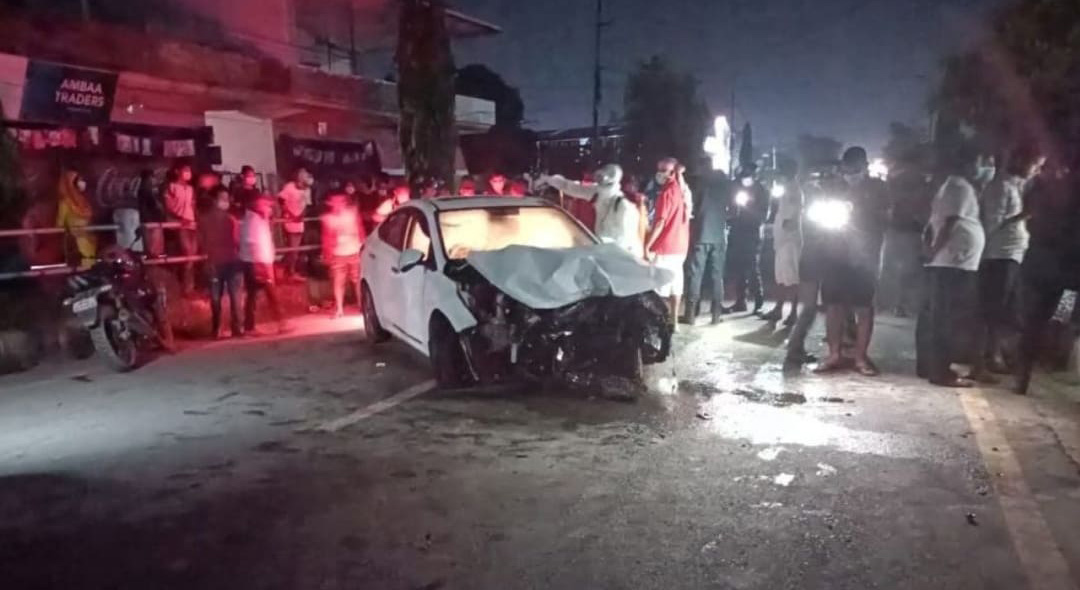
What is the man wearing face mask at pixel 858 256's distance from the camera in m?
8.14

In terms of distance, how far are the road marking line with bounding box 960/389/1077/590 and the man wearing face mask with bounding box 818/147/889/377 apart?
1.40 meters

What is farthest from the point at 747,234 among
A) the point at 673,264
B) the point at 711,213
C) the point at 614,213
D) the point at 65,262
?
the point at 65,262

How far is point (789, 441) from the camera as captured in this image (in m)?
6.23

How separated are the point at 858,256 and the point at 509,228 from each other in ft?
10.5

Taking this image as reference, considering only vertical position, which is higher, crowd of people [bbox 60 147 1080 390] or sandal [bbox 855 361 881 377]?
crowd of people [bbox 60 147 1080 390]

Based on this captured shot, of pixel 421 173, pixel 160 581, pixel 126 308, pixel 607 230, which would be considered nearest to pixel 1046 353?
pixel 607 230

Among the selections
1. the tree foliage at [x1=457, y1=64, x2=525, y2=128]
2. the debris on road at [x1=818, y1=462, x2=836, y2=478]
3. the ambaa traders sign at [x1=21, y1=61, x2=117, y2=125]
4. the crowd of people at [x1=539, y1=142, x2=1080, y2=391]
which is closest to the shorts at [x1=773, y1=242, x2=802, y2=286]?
the crowd of people at [x1=539, y1=142, x2=1080, y2=391]

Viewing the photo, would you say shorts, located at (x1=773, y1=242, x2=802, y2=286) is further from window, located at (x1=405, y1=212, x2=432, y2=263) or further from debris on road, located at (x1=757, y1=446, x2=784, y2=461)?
debris on road, located at (x1=757, y1=446, x2=784, y2=461)

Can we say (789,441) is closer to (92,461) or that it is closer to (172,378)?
(92,461)

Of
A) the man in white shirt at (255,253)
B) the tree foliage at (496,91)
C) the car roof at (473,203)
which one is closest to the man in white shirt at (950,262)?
the car roof at (473,203)

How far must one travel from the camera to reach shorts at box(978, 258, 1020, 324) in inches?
316

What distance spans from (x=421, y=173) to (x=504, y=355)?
26.6ft

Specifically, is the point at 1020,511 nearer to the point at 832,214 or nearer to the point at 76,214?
the point at 832,214

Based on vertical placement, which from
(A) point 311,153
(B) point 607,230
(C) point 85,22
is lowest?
(B) point 607,230
